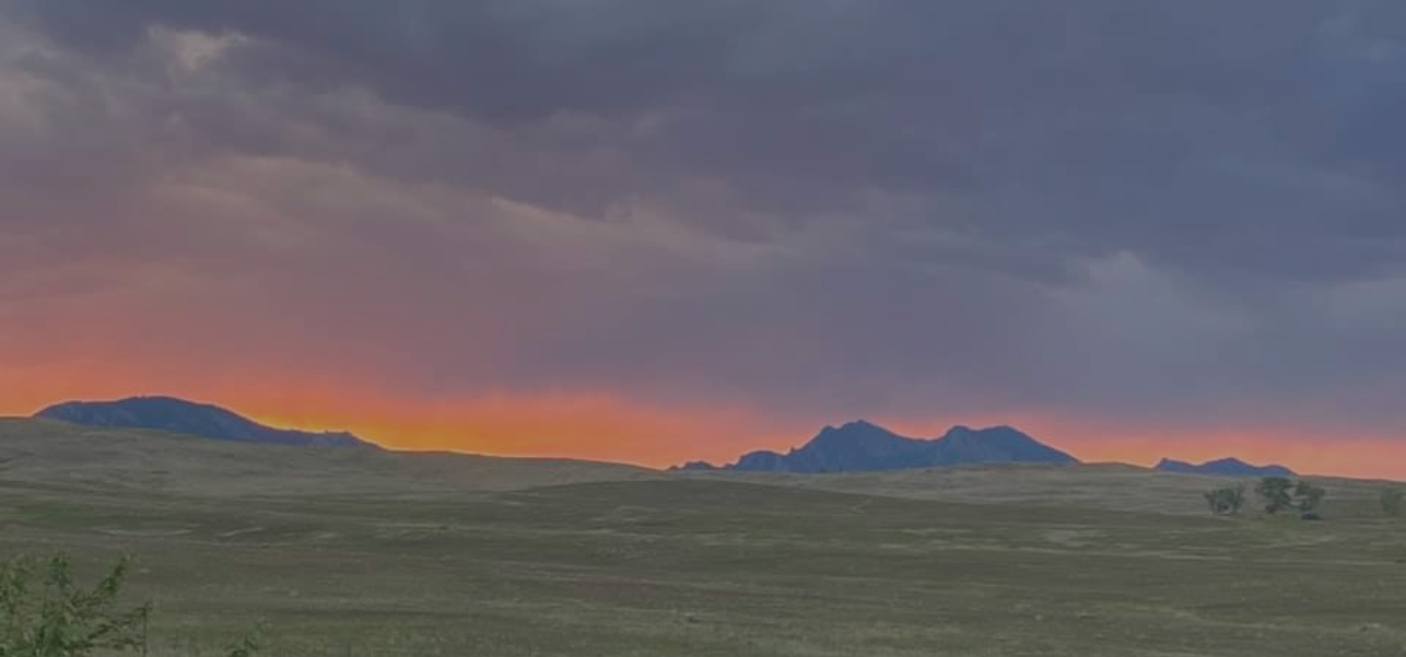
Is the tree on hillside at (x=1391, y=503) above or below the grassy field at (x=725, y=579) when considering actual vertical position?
above

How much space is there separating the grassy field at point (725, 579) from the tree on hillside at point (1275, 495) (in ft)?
71.9

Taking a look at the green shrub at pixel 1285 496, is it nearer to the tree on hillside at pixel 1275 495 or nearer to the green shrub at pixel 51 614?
the tree on hillside at pixel 1275 495

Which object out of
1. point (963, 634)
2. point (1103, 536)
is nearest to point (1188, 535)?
point (1103, 536)

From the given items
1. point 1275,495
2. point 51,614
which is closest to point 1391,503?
point 1275,495

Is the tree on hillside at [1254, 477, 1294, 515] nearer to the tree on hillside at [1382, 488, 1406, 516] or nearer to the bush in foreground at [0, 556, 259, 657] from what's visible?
the tree on hillside at [1382, 488, 1406, 516]

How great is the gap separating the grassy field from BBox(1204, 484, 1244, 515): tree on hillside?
25913mm

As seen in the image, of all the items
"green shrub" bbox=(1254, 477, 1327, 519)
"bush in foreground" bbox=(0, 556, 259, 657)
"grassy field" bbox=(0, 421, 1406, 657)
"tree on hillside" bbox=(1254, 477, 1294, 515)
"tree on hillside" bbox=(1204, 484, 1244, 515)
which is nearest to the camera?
"bush in foreground" bbox=(0, 556, 259, 657)

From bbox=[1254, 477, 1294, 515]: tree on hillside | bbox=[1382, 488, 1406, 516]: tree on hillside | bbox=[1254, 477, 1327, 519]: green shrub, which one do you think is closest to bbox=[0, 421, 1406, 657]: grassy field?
bbox=[1382, 488, 1406, 516]: tree on hillside

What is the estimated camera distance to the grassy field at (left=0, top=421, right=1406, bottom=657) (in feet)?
134

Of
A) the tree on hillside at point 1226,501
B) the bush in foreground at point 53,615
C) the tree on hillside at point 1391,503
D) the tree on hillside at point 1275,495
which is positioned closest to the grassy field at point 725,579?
the tree on hillside at point 1391,503

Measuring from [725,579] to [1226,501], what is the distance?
126530 millimetres

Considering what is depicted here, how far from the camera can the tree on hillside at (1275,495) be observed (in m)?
172

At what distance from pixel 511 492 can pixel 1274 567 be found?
130777 millimetres

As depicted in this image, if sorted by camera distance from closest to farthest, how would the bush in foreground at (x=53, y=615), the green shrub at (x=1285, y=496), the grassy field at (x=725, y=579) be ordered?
the bush in foreground at (x=53, y=615)
the grassy field at (x=725, y=579)
the green shrub at (x=1285, y=496)
